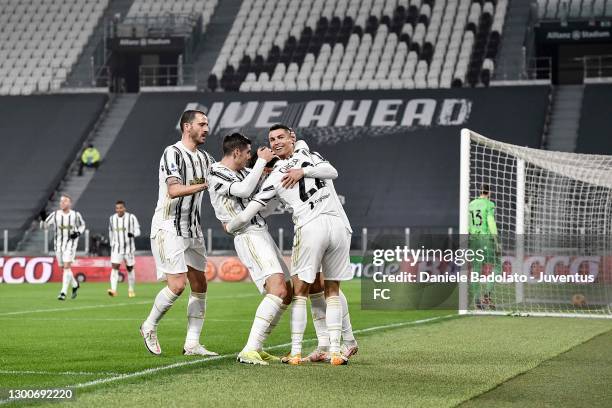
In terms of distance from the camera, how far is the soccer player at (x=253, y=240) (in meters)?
9.14

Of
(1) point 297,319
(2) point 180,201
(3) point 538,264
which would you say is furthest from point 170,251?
(3) point 538,264

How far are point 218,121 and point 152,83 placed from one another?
460 cm

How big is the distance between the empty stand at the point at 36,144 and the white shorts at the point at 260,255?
24.7 meters

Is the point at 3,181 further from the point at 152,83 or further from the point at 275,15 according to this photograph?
the point at 275,15

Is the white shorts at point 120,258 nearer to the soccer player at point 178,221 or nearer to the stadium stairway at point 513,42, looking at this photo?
the soccer player at point 178,221

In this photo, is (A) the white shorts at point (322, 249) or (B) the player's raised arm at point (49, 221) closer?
(A) the white shorts at point (322, 249)

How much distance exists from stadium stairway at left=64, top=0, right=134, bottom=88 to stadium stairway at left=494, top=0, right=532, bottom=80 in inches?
568

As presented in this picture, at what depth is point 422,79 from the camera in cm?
3662

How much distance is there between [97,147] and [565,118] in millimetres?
15257

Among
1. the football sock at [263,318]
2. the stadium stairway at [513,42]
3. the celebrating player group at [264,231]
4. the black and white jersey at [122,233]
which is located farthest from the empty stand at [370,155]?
the football sock at [263,318]

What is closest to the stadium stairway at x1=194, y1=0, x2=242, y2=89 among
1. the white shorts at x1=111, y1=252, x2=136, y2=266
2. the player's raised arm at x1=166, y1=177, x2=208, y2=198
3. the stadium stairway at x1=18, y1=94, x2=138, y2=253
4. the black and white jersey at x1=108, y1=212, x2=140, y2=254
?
the stadium stairway at x1=18, y1=94, x2=138, y2=253

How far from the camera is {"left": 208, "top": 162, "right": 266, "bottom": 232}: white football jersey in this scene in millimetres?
9438

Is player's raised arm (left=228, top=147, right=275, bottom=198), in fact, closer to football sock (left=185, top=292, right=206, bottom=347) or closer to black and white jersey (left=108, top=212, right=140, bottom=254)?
football sock (left=185, top=292, right=206, bottom=347)

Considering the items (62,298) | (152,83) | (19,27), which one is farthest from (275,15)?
(62,298)
